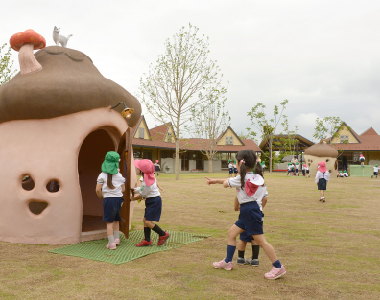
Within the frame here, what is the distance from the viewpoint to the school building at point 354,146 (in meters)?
41.0

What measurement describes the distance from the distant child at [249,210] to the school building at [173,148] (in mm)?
27194

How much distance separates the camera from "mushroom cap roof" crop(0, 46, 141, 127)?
235 inches

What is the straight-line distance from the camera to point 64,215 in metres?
6.00

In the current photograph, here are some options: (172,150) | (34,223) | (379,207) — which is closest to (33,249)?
(34,223)

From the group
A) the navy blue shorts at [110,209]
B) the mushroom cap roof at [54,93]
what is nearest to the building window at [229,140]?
the mushroom cap roof at [54,93]

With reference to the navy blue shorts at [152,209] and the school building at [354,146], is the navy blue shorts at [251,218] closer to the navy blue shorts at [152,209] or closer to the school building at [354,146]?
the navy blue shorts at [152,209]

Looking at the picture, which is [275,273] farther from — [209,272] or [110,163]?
[110,163]

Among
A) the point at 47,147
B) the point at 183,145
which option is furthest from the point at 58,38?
the point at 183,145

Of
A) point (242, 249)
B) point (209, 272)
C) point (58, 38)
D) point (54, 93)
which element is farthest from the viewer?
point (58, 38)

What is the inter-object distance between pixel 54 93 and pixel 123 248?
288 cm

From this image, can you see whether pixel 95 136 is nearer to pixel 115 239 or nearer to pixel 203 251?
pixel 115 239

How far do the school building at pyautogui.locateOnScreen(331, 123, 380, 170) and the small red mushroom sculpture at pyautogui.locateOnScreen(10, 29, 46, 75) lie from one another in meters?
40.6

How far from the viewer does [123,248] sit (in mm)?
5707

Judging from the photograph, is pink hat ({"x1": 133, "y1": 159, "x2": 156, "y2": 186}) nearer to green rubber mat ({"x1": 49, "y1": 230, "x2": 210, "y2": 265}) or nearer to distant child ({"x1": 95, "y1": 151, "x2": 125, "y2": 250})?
distant child ({"x1": 95, "y1": 151, "x2": 125, "y2": 250})
